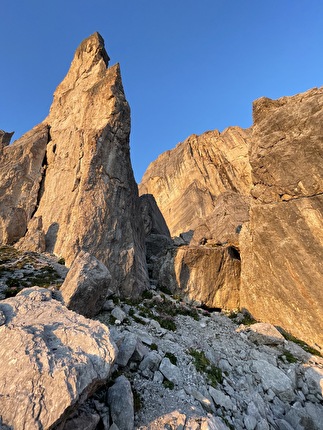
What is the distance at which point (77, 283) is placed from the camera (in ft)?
54.3

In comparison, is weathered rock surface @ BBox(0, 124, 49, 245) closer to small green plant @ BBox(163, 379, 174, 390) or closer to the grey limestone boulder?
small green plant @ BBox(163, 379, 174, 390)

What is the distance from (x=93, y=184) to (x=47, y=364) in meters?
26.0

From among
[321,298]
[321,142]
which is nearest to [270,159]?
[321,142]

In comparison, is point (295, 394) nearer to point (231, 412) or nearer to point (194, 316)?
point (231, 412)

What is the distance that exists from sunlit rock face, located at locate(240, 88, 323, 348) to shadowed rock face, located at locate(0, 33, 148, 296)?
13955 mm

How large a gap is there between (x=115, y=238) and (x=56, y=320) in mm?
18782

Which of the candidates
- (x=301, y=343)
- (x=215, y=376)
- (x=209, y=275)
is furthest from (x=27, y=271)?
(x=301, y=343)

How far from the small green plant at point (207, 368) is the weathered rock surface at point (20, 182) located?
3146 centimetres

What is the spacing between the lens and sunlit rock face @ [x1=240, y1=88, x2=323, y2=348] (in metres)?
23.8

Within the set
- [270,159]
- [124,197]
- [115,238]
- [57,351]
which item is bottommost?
[57,351]

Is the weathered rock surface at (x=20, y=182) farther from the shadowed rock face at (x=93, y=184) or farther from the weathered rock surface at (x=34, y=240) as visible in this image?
the weathered rock surface at (x=34, y=240)

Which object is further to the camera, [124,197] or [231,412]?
[124,197]

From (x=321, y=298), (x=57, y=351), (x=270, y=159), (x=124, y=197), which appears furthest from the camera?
(x=124, y=197)

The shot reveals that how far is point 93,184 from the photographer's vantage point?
3200 centimetres
